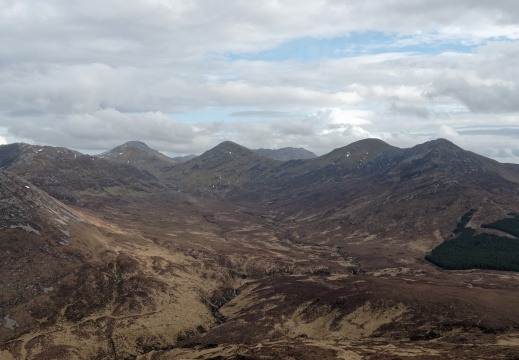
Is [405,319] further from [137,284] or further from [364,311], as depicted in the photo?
[137,284]

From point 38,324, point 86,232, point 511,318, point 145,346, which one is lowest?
point 145,346

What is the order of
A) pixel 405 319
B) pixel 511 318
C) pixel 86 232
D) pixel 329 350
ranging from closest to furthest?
pixel 329 350, pixel 511 318, pixel 405 319, pixel 86 232

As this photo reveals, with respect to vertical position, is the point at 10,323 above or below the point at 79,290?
below

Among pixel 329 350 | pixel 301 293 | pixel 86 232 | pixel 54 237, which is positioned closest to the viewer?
pixel 329 350

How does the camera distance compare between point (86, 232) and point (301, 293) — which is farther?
point (86, 232)

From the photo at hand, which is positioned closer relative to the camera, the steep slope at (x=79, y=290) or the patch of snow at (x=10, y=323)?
the patch of snow at (x=10, y=323)

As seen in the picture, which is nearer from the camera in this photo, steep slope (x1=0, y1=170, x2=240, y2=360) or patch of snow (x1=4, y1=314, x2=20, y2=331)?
patch of snow (x1=4, y1=314, x2=20, y2=331)

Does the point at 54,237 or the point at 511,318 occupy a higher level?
the point at 54,237

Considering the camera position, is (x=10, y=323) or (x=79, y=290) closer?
(x=10, y=323)

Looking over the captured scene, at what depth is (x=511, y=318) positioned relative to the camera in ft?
314

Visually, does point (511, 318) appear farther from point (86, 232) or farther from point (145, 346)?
point (86, 232)

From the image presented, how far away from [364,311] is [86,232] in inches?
5484

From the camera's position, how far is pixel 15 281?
11969 cm

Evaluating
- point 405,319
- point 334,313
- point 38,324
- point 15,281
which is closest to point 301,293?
point 334,313
